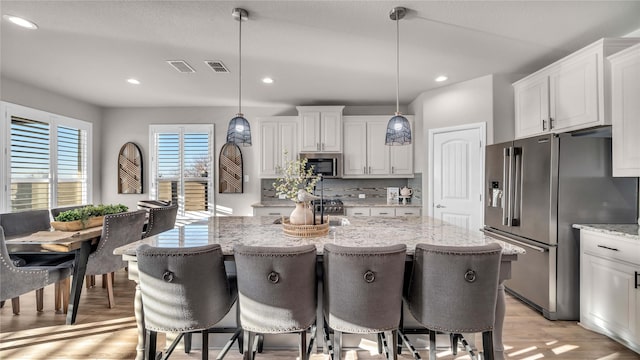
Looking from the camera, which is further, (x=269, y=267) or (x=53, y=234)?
(x=53, y=234)

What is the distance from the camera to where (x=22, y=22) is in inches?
89.3

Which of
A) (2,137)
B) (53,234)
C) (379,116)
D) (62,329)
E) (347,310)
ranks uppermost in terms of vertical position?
(379,116)

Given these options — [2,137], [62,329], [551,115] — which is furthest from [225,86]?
[551,115]

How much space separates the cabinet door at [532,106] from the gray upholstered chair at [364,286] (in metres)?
2.65

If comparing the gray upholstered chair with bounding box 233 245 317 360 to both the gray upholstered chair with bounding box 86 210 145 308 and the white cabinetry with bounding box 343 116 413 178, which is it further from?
the white cabinetry with bounding box 343 116 413 178

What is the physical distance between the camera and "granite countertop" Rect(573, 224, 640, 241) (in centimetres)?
202

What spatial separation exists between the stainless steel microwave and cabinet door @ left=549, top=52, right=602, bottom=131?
105 inches

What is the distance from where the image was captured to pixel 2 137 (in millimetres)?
3541

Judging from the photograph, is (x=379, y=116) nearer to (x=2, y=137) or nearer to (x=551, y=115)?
(x=551, y=115)

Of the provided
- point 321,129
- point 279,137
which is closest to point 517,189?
point 321,129

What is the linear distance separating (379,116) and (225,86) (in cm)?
235

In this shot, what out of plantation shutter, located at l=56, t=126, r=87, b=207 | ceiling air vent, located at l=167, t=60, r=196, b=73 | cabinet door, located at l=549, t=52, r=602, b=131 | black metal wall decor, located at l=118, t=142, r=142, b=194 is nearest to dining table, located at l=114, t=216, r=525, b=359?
cabinet door, located at l=549, t=52, r=602, b=131

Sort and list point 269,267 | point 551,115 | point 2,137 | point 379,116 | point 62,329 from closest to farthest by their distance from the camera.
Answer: point 269,267 < point 62,329 < point 551,115 < point 2,137 < point 379,116

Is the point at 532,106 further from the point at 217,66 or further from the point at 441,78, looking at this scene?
the point at 217,66
